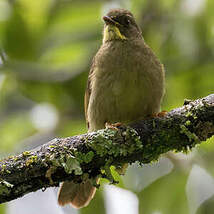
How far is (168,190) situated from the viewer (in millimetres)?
4281

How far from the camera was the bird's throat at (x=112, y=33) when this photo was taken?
4.76 m

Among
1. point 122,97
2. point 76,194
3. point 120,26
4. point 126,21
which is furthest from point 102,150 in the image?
point 126,21

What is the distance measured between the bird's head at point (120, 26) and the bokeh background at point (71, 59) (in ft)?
0.72

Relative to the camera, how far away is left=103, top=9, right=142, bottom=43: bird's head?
4.80m

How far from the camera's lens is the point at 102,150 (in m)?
3.44

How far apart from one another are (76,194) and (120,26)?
1615mm

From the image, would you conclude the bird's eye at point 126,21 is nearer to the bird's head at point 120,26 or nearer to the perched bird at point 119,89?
the bird's head at point 120,26

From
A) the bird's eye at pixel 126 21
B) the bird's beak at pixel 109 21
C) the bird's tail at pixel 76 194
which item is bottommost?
the bird's tail at pixel 76 194

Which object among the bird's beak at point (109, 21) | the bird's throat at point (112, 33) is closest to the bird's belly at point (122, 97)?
the bird's throat at point (112, 33)

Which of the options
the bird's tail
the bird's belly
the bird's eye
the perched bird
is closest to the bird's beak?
the bird's eye

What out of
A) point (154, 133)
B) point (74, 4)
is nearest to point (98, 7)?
point (74, 4)

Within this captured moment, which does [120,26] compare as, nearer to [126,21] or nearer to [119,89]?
[126,21]

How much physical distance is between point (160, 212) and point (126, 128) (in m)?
0.89

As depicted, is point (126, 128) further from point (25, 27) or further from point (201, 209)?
point (25, 27)
